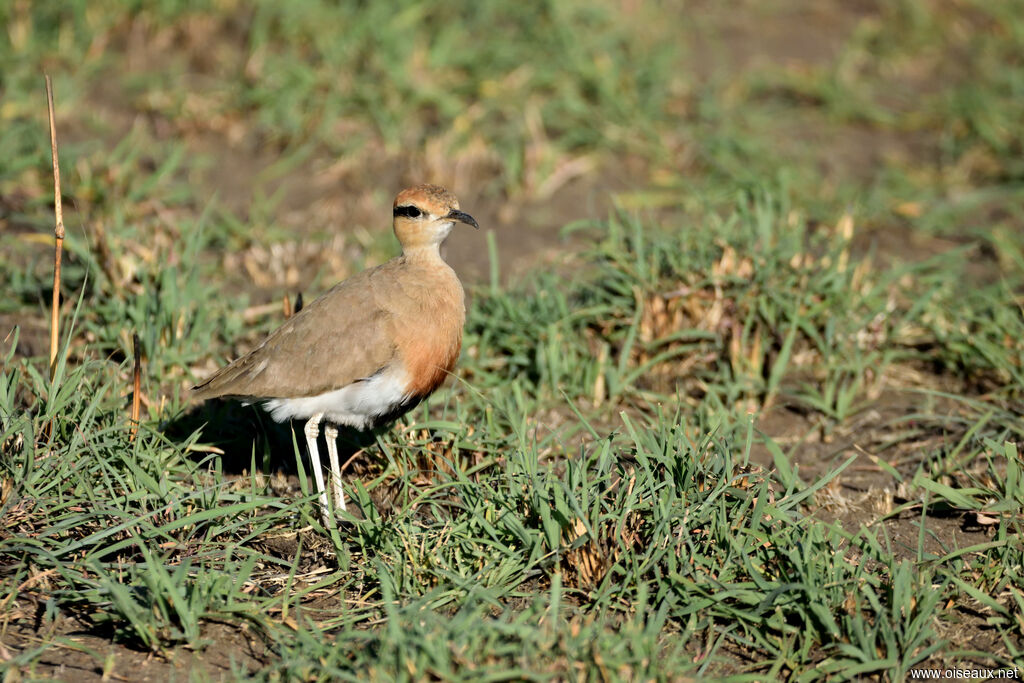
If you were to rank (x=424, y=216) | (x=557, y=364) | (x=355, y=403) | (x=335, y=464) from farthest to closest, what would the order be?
(x=557, y=364)
(x=424, y=216)
(x=335, y=464)
(x=355, y=403)

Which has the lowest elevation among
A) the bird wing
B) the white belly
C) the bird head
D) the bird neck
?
the white belly

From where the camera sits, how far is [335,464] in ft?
13.9

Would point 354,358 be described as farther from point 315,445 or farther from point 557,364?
point 557,364

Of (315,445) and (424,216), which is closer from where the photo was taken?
(315,445)

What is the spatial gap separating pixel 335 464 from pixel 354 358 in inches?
17.3

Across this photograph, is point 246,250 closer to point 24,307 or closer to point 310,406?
point 24,307

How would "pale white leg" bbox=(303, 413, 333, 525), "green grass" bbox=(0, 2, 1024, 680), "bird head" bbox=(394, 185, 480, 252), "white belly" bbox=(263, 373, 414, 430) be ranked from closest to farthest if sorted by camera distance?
1. "green grass" bbox=(0, 2, 1024, 680)
2. "white belly" bbox=(263, 373, 414, 430)
3. "pale white leg" bbox=(303, 413, 333, 525)
4. "bird head" bbox=(394, 185, 480, 252)

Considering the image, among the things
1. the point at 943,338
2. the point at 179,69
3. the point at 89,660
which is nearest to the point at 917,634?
the point at 943,338

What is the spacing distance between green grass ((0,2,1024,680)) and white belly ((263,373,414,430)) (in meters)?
0.22

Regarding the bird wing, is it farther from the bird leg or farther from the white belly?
the bird leg

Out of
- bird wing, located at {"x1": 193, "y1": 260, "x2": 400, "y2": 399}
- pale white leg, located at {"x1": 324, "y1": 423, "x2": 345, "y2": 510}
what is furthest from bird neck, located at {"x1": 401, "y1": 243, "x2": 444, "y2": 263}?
pale white leg, located at {"x1": 324, "y1": 423, "x2": 345, "y2": 510}

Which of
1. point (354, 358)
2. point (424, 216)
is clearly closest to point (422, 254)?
point (424, 216)

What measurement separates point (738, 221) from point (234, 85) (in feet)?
10.9

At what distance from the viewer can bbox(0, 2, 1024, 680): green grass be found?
3482 mm
